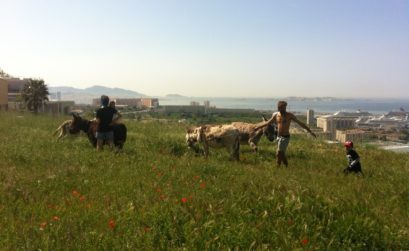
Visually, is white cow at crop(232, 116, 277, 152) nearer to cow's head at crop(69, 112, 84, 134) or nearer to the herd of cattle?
the herd of cattle

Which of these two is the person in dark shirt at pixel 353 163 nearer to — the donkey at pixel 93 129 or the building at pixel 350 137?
the donkey at pixel 93 129

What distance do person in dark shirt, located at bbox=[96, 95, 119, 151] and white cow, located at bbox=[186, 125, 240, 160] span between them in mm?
2955

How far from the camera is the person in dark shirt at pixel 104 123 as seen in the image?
47.1ft

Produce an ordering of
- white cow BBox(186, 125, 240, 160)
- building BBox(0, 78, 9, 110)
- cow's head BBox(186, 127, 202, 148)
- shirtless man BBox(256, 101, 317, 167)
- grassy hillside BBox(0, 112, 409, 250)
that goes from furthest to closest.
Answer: building BBox(0, 78, 9, 110)
cow's head BBox(186, 127, 202, 148)
white cow BBox(186, 125, 240, 160)
shirtless man BBox(256, 101, 317, 167)
grassy hillside BBox(0, 112, 409, 250)

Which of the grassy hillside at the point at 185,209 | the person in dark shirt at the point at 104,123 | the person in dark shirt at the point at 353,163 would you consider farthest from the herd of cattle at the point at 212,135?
the person in dark shirt at the point at 353,163

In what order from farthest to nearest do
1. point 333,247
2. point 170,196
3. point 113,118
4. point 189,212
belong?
point 113,118
point 170,196
point 189,212
point 333,247

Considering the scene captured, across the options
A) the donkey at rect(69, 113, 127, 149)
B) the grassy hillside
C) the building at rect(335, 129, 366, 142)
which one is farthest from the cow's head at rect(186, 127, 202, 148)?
the building at rect(335, 129, 366, 142)

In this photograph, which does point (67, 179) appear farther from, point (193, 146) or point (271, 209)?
point (193, 146)

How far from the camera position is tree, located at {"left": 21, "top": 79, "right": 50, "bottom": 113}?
59869mm

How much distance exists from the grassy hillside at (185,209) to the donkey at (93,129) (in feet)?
12.3

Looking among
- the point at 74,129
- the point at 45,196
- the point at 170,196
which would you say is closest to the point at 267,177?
the point at 170,196

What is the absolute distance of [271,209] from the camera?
626 centimetres

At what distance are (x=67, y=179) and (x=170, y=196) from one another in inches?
120

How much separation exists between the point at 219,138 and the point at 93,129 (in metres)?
4.82
